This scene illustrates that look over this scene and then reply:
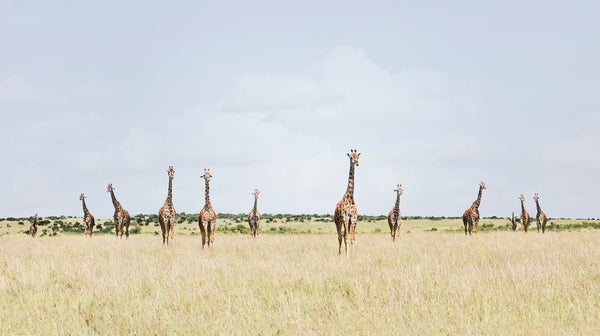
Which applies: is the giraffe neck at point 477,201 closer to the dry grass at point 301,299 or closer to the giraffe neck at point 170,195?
the dry grass at point 301,299

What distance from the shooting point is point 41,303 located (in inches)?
346

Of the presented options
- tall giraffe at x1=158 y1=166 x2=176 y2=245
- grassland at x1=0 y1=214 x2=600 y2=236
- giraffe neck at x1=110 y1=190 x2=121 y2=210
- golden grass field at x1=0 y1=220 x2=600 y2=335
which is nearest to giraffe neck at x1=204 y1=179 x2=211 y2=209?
tall giraffe at x1=158 y1=166 x2=176 y2=245

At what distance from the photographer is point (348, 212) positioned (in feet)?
46.8

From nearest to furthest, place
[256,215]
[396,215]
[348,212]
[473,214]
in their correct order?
[348,212] < [396,215] < [473,214] < [256,215]

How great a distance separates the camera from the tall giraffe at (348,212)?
1422 cm

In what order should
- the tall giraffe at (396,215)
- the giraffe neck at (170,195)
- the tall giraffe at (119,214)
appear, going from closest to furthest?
the giraffe neck at (170,195) < the tall giraffe at (396,215) < the tall giraffe at (119,214)

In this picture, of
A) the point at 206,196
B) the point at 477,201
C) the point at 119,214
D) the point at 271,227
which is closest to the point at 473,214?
the point at 477,201

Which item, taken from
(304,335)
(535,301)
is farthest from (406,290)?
(304,335)

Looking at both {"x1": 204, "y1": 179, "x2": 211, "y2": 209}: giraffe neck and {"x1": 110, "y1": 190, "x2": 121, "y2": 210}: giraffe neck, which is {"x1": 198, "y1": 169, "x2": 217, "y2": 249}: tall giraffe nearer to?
{"x1": 204, "y1": 179, "x2": 211, "y2": 209}: giraffe neck

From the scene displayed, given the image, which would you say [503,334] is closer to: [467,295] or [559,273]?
[467,295]

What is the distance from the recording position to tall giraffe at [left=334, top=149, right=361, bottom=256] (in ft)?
46.6

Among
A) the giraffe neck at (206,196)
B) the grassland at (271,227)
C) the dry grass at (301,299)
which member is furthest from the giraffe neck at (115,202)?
the dry grass at (301,299)

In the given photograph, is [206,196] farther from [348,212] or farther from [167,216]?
[348,212]

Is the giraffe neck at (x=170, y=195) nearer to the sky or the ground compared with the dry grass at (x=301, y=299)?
nearer to the sky
